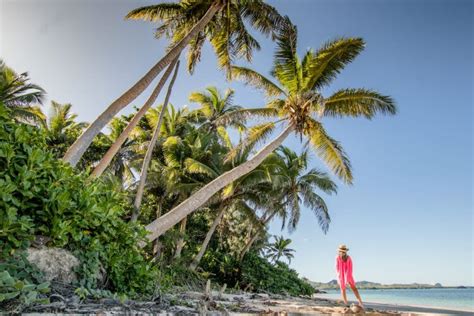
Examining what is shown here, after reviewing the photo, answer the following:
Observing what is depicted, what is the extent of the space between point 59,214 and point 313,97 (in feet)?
28.1

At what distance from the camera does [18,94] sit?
18.2 meters

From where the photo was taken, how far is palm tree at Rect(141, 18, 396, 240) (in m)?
11.9

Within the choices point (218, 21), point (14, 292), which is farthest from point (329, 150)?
point (14, 292)

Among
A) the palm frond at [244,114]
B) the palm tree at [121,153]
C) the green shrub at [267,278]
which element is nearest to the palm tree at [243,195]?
the green shrub at [267,278]

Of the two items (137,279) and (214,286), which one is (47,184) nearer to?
(137,279)

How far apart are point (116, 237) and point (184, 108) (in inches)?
695

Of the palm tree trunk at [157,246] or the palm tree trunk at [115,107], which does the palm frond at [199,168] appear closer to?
the palm tree trunk at [157,246]

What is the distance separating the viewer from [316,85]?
12.8 m

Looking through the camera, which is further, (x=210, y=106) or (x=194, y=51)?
(x=210, y=106)

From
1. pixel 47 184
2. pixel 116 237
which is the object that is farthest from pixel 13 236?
pixel 116 237

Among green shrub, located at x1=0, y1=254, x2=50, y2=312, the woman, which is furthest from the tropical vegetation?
the woman

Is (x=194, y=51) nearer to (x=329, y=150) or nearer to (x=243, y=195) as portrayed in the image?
(x=329, y=150)

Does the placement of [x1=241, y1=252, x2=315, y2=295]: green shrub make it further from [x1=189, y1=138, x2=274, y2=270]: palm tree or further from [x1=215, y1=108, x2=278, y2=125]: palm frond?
[x1=215, y1=108, x2=278, y2=125]: palm frond

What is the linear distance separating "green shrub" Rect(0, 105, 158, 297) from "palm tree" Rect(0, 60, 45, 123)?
577 inches
